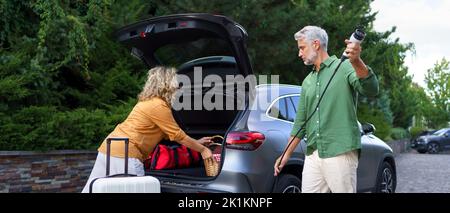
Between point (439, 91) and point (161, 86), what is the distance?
45.6 m

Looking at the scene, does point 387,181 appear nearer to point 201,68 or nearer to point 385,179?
point 385,179

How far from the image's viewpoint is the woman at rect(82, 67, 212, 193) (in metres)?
4.63

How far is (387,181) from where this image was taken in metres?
7.38

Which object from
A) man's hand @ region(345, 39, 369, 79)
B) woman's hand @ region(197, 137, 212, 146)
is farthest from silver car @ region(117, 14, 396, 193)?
man's hand @ region(345, 39, 369, 79)

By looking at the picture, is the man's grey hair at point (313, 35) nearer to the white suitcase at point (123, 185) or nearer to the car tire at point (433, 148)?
the white suitcase at point (123, 185)

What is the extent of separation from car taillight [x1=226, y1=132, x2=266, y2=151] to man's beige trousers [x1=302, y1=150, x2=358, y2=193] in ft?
3.36

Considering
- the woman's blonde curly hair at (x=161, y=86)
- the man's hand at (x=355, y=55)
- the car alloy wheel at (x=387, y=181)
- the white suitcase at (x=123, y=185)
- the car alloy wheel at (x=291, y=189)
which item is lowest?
the car alloy wheel at (x=387, y=181)

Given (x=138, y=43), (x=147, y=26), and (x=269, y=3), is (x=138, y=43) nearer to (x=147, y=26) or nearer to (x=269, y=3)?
(x=147, y=26)

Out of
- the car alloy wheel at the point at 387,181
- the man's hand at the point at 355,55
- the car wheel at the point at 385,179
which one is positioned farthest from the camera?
the car alloy wheel at the point at 387,181

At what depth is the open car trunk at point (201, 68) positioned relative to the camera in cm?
510

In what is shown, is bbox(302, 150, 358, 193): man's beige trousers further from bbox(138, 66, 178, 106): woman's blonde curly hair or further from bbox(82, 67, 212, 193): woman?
bbox(138, 66, 178, 106): woman's blonde curly hair

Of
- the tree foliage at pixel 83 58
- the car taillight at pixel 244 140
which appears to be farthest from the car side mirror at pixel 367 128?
the tree foliage at pixel 83 58

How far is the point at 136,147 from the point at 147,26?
1.41m

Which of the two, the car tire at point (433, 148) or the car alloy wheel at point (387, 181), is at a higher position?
the car alloy wheel at point (387, 181)
